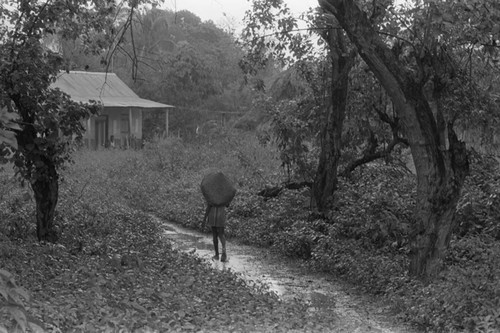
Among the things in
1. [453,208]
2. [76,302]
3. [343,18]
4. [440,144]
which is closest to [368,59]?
[343,18]

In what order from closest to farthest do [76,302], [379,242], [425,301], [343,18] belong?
[76,302], [425,301], [343,18], [379,242]

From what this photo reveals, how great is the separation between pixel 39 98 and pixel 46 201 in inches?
77.6

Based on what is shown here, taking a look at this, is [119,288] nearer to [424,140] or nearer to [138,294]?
[138,294]

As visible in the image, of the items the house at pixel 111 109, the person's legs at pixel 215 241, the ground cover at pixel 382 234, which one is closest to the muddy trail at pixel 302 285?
the person's legs at pixel 215 241

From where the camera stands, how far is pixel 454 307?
909 centimetres

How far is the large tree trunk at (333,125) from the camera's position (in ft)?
55.1

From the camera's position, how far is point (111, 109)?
43.5 meters

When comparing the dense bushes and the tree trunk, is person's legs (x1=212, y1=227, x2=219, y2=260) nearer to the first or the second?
the dense bushes

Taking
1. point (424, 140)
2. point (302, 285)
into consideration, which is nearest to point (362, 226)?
point (302, 285)

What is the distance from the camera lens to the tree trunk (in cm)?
1353

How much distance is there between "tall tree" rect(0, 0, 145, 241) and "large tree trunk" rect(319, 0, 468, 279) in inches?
171

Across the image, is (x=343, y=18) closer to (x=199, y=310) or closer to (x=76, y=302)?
(x=199, y=310)

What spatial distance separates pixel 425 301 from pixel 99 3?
8037mm

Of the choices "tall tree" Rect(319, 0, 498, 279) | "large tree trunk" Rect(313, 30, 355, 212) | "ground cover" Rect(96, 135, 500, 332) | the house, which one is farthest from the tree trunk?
the house
